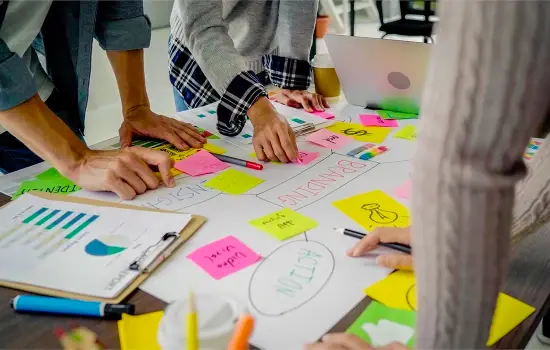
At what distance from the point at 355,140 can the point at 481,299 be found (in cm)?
71

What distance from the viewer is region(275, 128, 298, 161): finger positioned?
0.99 metres

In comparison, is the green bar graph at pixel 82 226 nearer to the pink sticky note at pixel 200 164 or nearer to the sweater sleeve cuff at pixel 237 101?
the pink sticky note at pixel 200 164

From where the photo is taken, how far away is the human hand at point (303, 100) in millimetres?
1285

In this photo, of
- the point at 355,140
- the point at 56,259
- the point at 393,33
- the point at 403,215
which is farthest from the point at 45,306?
the point at 393,33

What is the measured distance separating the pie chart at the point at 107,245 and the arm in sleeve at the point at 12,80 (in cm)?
31

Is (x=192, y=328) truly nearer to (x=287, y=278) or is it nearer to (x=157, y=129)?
(x=287, y=278)

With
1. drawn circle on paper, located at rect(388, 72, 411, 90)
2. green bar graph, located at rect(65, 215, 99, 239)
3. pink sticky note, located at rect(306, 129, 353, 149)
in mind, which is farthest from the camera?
drawn circle on paper, located at rect(388, 72, 411, 90)

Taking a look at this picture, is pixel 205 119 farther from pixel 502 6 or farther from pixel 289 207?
pixel 502 6

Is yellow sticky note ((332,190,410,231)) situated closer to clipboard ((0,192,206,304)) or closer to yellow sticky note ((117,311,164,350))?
clipboard ((0,192,206,304))

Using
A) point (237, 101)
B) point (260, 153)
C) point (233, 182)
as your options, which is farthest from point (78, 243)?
point (237, 101)

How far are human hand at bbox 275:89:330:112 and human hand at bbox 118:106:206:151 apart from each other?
0.95 ft

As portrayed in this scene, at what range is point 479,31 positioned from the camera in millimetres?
318


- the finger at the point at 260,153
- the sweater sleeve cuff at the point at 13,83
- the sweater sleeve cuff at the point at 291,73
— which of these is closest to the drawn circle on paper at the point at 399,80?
the sweater sleeve cuff at the point at 291,73

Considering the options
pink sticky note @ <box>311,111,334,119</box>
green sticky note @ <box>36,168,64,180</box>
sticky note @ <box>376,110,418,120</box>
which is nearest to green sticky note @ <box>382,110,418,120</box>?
sticky note @ <box>376,110,418,120</box>
